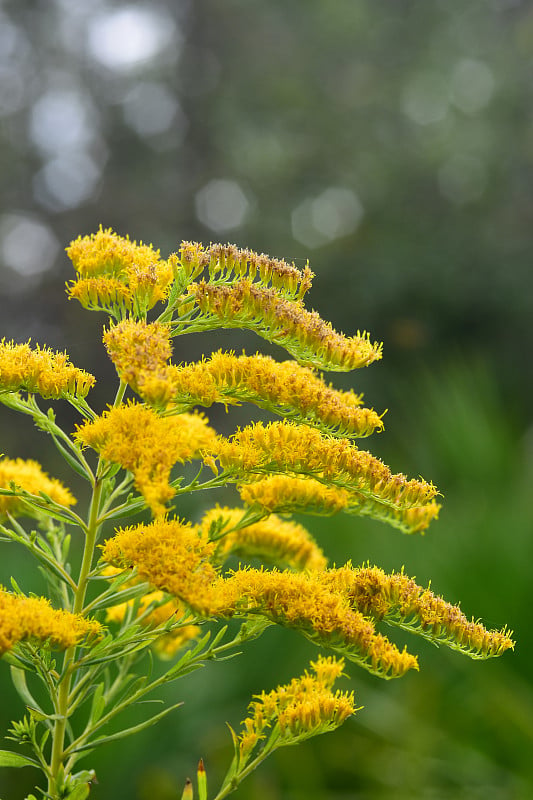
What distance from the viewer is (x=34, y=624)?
1.52 m

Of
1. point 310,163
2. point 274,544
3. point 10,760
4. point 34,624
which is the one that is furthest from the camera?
point 310,163

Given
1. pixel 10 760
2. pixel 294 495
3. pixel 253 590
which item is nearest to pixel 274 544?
pixel 294 495

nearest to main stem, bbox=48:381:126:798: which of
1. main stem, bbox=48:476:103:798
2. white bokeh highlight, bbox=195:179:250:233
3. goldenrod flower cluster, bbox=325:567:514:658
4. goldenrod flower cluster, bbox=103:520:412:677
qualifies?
main stem, bbox=48:476:103:798

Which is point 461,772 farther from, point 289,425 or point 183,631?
point 289,425

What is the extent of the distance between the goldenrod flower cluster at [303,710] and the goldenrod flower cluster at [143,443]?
0.57 metres

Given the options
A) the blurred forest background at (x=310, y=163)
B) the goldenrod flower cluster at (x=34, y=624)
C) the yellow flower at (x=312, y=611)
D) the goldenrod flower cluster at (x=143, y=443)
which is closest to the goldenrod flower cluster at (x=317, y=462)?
the goldenrod flower cluster at (x=143, y=443)

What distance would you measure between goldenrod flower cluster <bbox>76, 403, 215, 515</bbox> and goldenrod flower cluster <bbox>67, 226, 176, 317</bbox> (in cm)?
27

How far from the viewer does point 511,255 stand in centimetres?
1325

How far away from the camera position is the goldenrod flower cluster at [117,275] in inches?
70.5

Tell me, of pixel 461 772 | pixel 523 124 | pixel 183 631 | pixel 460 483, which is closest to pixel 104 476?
pixel 183 631

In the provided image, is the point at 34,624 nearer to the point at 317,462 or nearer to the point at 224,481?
the point at 224,481

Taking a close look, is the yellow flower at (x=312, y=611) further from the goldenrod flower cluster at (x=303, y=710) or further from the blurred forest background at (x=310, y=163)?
the blurred forest background at (x=310, y=163)

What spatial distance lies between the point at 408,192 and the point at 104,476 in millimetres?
13590

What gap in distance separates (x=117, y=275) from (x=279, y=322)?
406 mm
